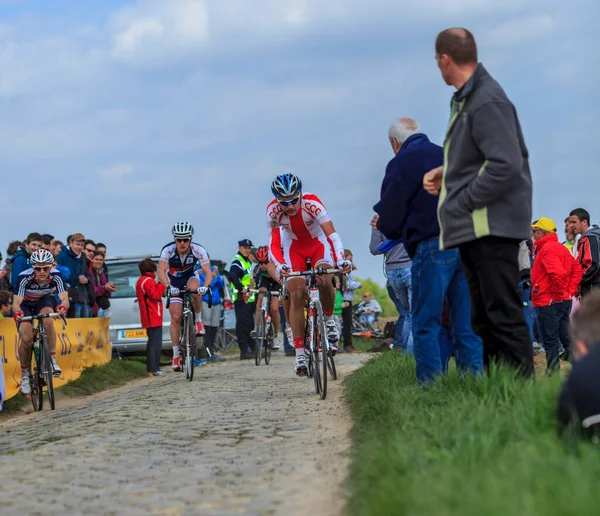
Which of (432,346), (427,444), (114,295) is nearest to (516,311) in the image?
(432,346)

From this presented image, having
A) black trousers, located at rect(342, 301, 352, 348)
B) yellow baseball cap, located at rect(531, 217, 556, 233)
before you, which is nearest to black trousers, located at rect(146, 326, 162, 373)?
black trousers, located at rect(342, 301, 352, 348)

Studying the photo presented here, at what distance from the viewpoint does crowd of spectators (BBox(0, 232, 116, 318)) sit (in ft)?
55.4

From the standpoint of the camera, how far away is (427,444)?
5465 mm

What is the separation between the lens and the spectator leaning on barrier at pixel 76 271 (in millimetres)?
19109

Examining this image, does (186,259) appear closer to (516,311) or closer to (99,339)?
(99,339)

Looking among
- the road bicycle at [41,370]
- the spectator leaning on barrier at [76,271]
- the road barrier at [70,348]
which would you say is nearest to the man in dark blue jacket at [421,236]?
the road barrier at [70,348]

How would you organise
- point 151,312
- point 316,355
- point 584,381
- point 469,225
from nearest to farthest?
point 584,381, point 469,225, point 316,355, point 151,312

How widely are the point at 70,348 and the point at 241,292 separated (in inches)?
263

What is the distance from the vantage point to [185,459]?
7.14m

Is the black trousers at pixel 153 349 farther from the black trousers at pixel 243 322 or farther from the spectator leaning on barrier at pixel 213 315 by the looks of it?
the black trousers at pixel 243 322

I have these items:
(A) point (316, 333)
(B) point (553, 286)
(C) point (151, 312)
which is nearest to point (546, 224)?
(B) point (553, 286)

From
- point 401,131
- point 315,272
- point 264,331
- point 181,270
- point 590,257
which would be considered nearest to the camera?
point 401,131

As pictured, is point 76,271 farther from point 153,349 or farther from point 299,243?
point 299,243

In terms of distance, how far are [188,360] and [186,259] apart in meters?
1.62
